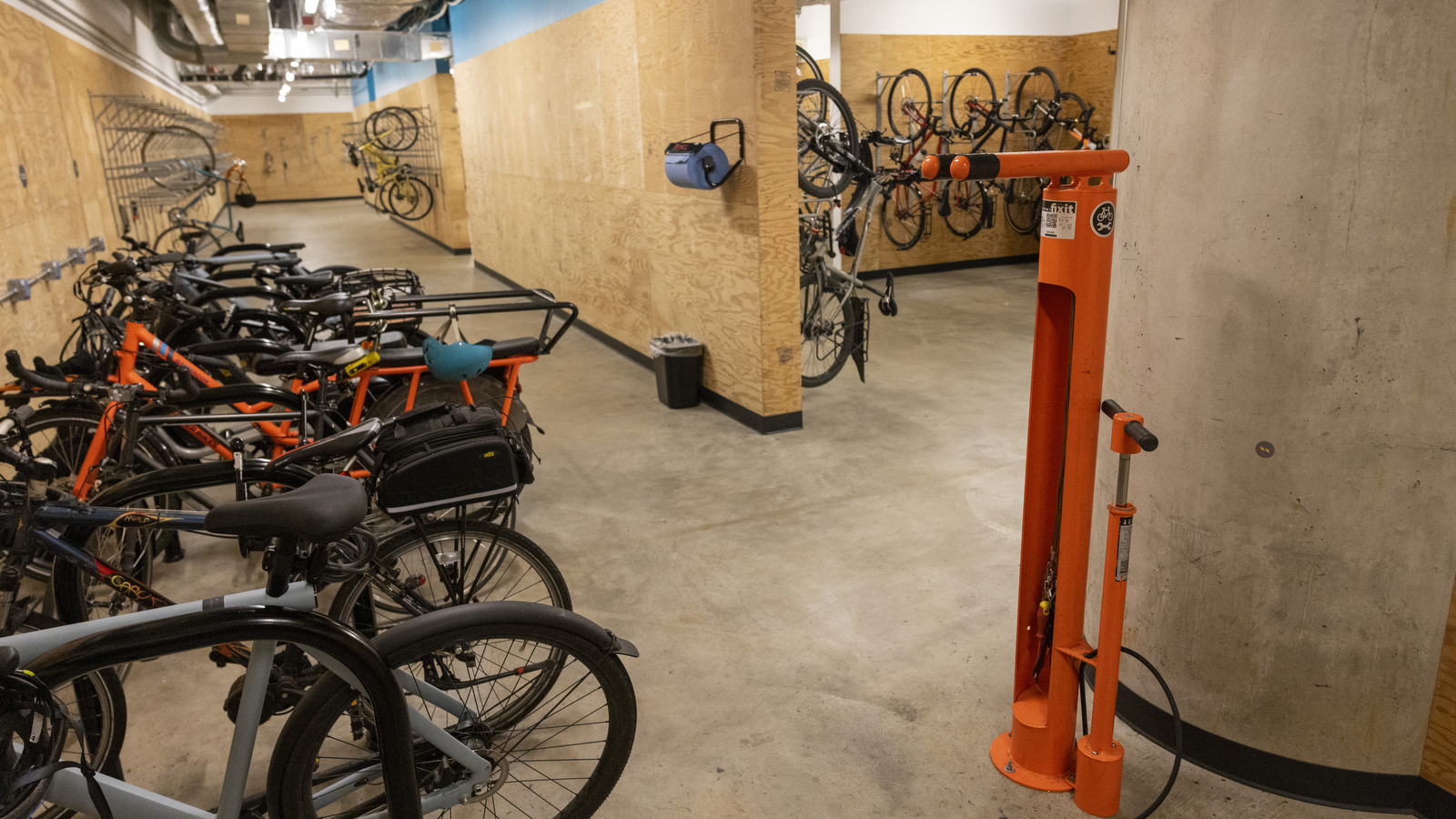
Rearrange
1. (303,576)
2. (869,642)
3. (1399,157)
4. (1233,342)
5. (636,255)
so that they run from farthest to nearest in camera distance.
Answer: (636,255) → (869,642) → (1233,342) → (1399,157) → (303,576)

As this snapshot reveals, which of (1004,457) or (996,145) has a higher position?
(996,145)

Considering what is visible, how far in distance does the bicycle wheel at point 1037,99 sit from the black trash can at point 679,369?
603 cm

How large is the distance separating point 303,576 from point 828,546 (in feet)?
7.40

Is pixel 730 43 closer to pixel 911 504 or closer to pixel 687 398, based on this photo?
pixel 687 398

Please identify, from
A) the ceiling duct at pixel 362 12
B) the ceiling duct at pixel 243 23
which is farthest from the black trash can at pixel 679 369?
the ceiling duct at pixel 243 23

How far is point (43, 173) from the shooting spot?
532 centimetres

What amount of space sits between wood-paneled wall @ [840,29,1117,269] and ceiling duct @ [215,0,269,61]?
5772 mm

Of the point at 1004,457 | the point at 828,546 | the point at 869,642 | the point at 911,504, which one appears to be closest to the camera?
the point at 869,642

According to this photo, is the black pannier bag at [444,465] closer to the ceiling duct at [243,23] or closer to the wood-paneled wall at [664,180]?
the wood-paneled wall at [664,180]

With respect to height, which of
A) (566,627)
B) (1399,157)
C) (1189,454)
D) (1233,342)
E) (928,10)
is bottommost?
(566,627)

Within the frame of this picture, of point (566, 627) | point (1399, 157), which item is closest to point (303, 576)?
point (566, 627)

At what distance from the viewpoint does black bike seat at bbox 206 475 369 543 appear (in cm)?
150

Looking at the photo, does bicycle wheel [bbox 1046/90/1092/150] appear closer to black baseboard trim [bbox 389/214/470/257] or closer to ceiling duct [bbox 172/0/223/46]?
black baseboard trim [bbox 389/214/470/257]

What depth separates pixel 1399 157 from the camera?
1.77m
